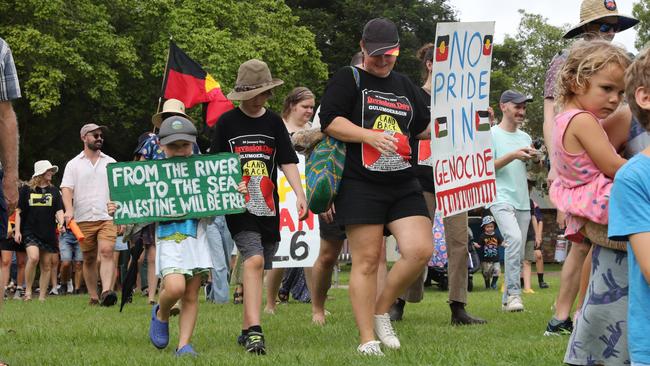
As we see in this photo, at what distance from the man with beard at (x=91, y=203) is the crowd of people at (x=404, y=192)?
2161mm

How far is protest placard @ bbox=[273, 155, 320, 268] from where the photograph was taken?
10859 millimetres

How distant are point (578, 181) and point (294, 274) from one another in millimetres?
8827

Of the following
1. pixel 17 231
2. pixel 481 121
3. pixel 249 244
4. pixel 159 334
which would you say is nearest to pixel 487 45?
pixel 481 121

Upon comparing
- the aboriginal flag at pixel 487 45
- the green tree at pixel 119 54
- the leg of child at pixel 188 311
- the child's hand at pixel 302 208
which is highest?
the green tree at pixel 119 54

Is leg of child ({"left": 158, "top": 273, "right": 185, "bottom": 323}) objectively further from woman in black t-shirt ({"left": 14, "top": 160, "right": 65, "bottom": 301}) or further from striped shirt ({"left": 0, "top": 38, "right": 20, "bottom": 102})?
woman in black t-shirt ({"left": 14, "top": 160, "right": 65, "bottom": 301})

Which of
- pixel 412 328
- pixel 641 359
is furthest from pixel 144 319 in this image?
pixel 641 359

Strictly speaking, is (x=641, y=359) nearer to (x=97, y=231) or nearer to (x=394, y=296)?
(x=394, y=296)

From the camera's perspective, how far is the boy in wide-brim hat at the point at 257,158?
23.9ft

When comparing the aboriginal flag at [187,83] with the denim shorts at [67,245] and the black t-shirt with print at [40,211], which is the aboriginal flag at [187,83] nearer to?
the black t-shirt with print at [40,211]

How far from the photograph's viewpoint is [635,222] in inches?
130

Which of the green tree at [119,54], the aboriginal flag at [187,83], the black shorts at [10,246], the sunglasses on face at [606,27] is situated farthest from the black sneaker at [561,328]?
the green tree at [119,54]

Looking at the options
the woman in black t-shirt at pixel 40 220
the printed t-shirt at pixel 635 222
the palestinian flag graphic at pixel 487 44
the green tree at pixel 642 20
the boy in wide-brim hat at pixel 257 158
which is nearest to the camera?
the printed t-shirt at pixel 635 222

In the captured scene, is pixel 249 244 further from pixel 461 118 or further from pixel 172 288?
pixel 461 118

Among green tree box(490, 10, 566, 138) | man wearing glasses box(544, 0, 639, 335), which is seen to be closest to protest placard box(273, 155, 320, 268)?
man wearing glasses box(544, 0, 639, 335)
